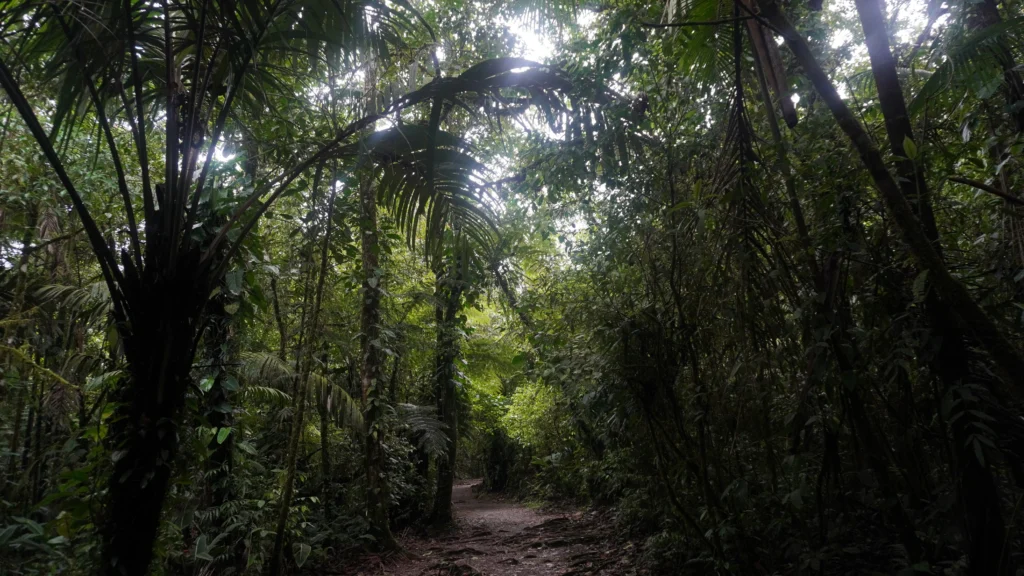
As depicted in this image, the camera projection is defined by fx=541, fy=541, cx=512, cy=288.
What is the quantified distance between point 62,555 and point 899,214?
4333mm

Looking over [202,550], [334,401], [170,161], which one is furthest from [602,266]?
[202,550]

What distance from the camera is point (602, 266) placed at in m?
4.81

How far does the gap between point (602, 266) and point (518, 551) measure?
12.4ft

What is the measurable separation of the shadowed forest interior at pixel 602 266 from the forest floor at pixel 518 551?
0.23ft

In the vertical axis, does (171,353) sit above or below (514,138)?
below

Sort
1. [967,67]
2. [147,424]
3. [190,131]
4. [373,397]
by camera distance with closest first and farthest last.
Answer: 1. [147,424]
2. [967,67]
3. [190,131]
4. [373,397]

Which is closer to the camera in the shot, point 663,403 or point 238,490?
point 663,403

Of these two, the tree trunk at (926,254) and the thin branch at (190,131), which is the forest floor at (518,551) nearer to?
the tree trunk at (926,254)

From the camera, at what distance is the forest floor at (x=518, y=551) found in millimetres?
5312

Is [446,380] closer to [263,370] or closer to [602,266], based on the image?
[263,370]

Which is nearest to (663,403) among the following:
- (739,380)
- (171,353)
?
(739,380)

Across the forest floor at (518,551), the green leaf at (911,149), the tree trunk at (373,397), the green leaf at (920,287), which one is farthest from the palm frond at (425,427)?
the green leaf at (911,149)

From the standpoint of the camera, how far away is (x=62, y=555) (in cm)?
304

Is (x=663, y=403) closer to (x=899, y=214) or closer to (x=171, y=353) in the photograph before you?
(x=899, y=214)
